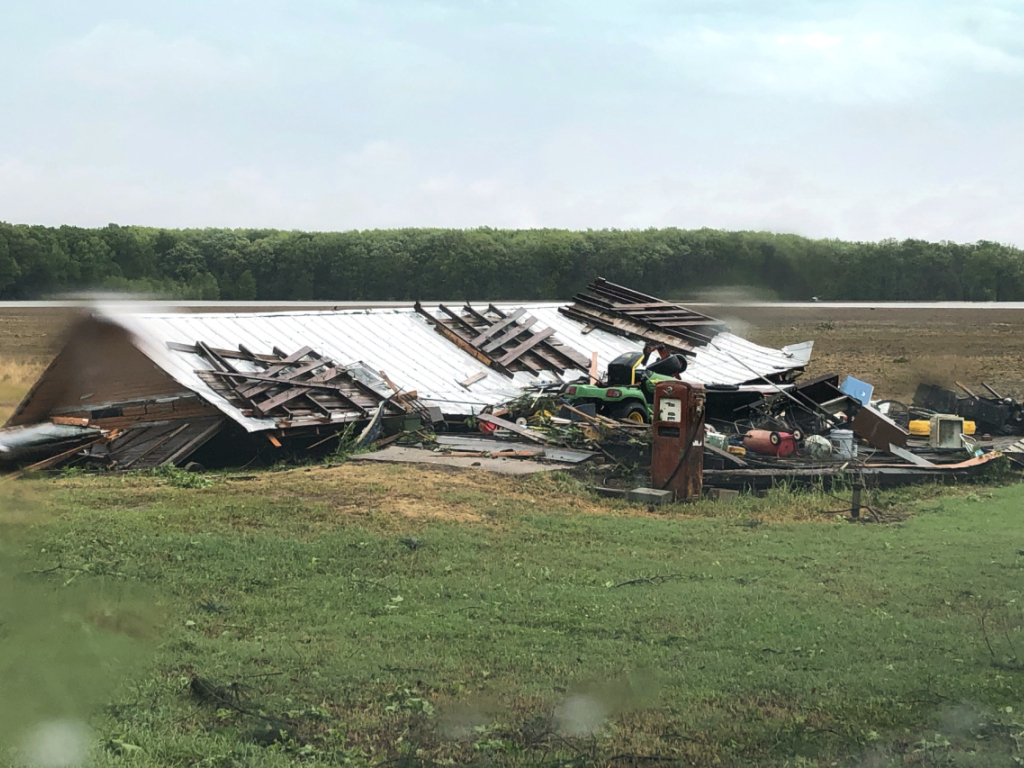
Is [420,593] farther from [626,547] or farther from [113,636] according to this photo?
[113,636]

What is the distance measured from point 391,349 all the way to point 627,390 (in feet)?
19.8

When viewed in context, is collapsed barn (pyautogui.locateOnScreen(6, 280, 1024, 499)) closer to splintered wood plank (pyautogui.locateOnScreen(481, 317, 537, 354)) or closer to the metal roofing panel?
splintered wood plank (pyautogui.locateOnScreen(481, 317, 537, 354))

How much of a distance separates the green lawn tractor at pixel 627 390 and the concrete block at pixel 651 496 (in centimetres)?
501

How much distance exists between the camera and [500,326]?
25.7 metres

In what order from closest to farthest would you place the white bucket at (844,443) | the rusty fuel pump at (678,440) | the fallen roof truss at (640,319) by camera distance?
1. the rusty fuel pump at (678,440)
2. the white bucket at (844,443)
3. the fallen roof truss at (640,319)

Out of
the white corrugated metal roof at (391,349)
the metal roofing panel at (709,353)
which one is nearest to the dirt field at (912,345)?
the metal roofing panel at (709,353)

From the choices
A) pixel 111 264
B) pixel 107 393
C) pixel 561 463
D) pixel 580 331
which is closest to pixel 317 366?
pixel 107 393

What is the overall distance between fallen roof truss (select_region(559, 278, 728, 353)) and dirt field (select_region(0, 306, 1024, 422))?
1.86m

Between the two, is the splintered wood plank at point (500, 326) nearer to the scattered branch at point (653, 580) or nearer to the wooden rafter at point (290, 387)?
the wooden rafter at point (290, 387)

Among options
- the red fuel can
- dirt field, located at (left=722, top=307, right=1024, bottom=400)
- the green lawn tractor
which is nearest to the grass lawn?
the red fuel can

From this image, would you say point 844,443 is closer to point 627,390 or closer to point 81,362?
point 627,390

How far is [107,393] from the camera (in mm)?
16281

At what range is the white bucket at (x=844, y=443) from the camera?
56.8ft

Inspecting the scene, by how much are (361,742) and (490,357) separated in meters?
18.6
